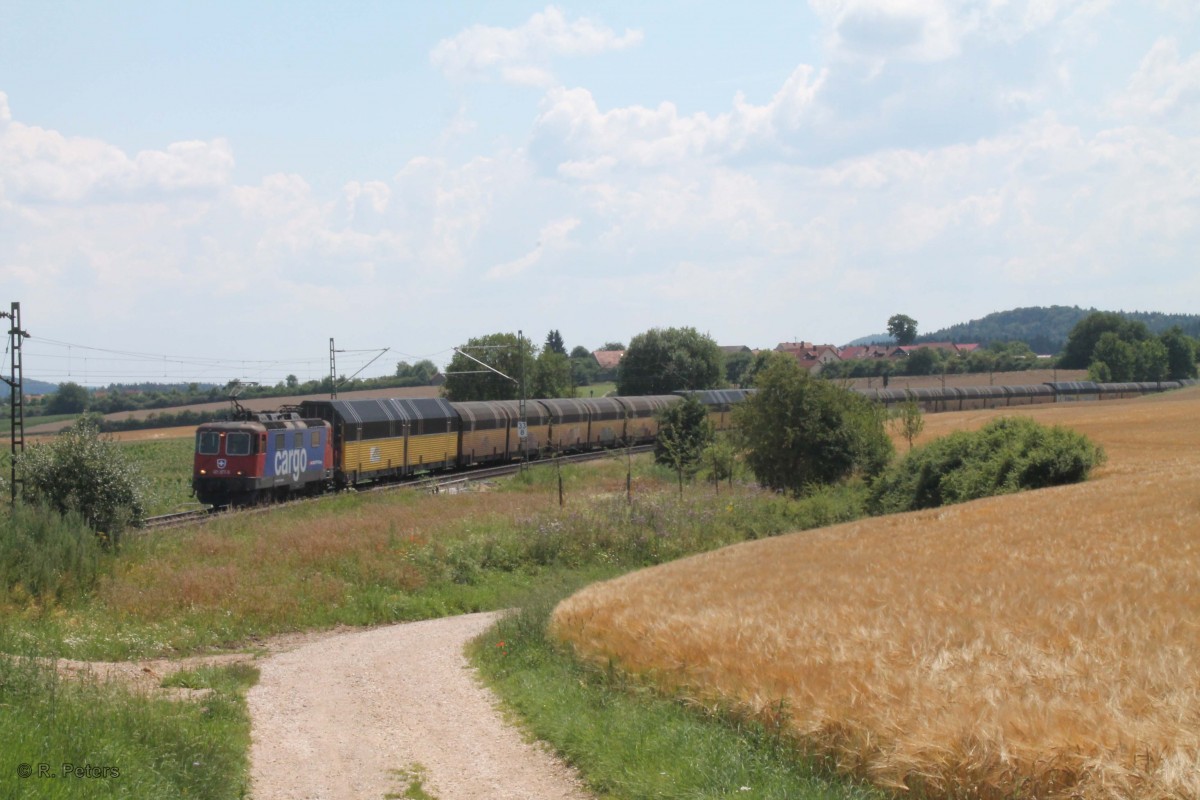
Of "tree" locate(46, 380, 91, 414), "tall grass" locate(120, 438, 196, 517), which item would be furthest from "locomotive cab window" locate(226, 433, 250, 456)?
"tree" locate(46, 380, 91, 414)

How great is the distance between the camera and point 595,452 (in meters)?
63.2

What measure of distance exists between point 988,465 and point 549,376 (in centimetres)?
8707

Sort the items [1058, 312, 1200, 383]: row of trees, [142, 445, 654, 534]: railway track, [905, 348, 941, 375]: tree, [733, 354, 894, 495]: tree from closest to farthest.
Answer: [142, 445, 654, 534]: railway track < [733, 354, 894, 495]: tree < [1058, 312, 1200, 383]: row of trees < [905, 348, 941, 375]: tree

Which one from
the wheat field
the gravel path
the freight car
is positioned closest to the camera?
the wheat field

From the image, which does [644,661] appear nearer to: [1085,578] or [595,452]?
[1085,578]

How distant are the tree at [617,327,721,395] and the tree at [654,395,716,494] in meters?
66.5

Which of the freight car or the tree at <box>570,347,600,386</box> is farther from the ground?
the tree at <box>570,347,600,386</box>

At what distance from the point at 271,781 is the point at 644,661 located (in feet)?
14.3

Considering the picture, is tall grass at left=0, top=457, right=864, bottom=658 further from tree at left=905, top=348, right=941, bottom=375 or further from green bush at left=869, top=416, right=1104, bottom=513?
tree at left=905, top=348, right=941, bottom=375

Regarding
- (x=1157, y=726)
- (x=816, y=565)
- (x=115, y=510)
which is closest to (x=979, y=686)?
(x=1157, y=726)

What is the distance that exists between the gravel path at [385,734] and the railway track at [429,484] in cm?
1158

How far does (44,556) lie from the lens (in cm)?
1936

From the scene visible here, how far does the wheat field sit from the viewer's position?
7.10m

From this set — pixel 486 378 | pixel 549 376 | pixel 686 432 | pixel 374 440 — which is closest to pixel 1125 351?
pixel 549 376
